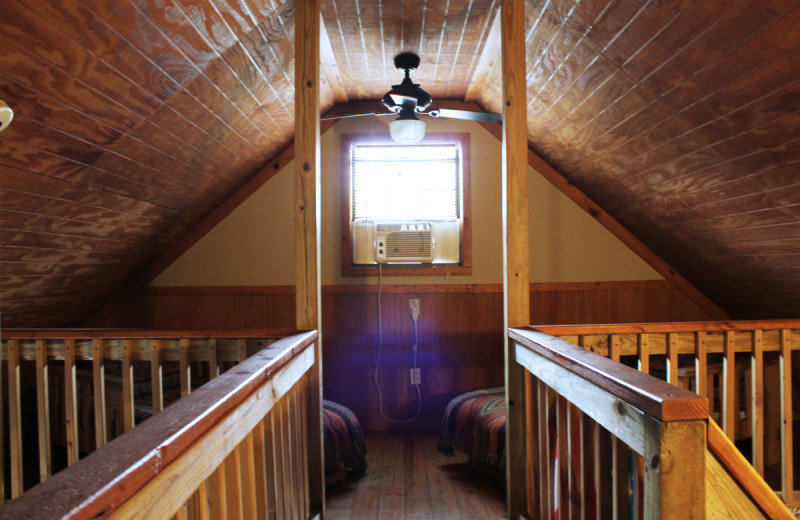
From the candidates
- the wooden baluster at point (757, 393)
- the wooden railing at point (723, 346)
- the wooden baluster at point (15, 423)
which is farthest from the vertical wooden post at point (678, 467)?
the wooden baluster at point (15, 423)

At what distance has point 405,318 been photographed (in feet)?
12.5

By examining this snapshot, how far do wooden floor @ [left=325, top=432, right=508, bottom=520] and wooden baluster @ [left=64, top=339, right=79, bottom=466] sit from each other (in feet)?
4.21

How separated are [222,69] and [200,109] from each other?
280 mm

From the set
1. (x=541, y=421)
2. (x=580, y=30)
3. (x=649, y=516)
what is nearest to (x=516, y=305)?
(x=541, y=421)

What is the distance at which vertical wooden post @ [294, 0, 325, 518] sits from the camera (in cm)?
215

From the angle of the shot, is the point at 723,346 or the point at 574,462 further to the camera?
the point at 723,346

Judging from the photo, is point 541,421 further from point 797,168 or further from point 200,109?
point 200,109

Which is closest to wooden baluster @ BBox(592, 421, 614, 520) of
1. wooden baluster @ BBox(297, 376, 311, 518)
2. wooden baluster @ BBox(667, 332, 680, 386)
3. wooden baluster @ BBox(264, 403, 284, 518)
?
wooden baluster @ BBox(667, 332, 680, 386)

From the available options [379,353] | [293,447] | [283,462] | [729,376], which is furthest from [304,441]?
[729,376]

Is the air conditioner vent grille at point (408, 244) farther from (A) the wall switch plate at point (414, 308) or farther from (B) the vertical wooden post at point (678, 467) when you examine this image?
(B) the vertical wooden post at point (678, 467)

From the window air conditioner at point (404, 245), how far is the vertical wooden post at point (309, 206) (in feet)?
5.28

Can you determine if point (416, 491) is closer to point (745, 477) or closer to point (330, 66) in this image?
point (745, 477)

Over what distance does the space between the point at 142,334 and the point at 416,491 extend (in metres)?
1.72

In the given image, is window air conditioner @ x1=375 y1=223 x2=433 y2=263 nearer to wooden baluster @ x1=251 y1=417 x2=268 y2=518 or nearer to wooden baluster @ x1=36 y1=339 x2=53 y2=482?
wooden baluster @ x1=36 y1=339 x2=53 y2=482
